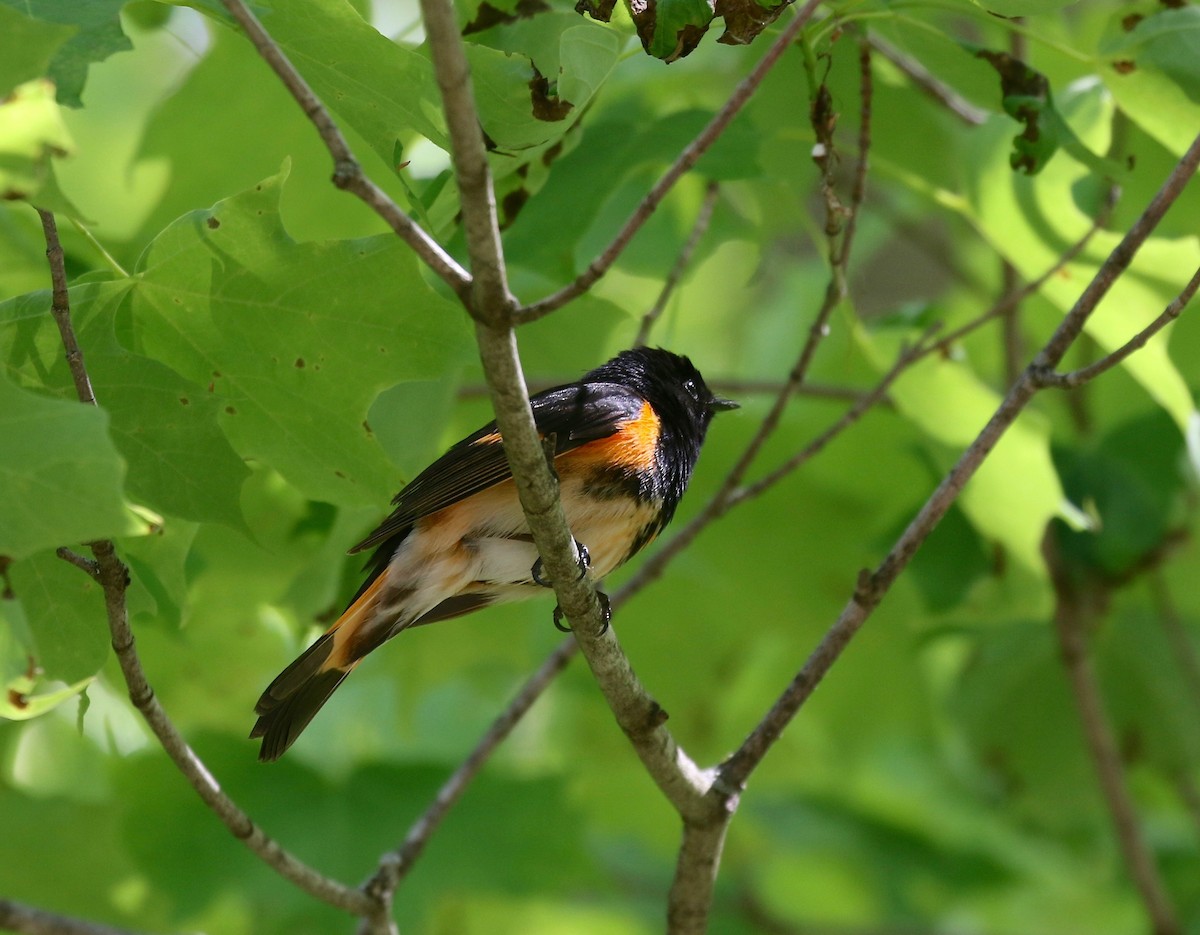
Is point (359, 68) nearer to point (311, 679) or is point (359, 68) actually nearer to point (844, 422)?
point (311, 679)

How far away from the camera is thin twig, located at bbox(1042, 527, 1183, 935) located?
3766 mm

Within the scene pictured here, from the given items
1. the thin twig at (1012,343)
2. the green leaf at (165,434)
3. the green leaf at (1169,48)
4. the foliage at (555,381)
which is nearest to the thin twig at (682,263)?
the foliage at (555,381)

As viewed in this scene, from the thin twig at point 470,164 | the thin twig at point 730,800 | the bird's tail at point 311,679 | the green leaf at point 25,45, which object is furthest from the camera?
the bird's tail at point 311,679

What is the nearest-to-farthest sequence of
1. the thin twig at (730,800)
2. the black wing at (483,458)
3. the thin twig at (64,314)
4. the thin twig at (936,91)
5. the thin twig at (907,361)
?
1. the thin twig at (64,314)
2. the thin twig at (730,800)
3. the black wing at (483,458)
4. the thin twig at (907,361)
5. the thin twig at (936,91)

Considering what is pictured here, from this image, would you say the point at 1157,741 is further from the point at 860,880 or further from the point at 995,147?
the point at 995,147

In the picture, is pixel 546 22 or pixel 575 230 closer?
pixel 546 22

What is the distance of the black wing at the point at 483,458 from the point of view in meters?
2.74

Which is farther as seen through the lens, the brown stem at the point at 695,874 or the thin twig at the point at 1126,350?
the brown stem at the point at 695,874

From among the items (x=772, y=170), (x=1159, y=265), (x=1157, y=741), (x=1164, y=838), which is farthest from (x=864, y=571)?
(x=1164, y=838)

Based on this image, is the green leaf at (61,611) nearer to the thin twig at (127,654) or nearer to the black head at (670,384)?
the thin twig at (127,654)

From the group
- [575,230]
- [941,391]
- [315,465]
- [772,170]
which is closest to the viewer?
[315,465]

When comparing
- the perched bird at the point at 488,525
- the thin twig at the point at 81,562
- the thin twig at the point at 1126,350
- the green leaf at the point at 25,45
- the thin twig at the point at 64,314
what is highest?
the green leaf at the point at 25,45

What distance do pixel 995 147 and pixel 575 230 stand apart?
96 centimetres

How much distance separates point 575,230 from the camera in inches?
111
